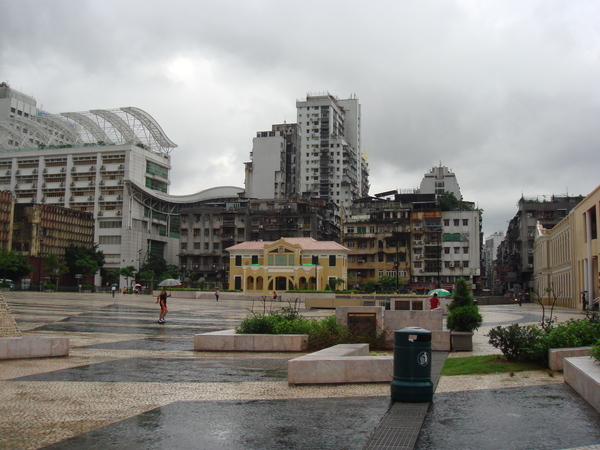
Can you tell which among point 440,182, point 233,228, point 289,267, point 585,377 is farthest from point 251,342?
point 440,182

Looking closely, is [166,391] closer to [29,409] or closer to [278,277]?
[29,409]

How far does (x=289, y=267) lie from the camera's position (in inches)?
3123

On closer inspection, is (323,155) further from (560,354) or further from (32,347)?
(560,354)

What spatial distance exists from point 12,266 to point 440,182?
295 ft

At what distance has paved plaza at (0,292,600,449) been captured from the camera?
6434 mm

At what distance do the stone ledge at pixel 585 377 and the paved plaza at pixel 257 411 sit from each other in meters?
0.14

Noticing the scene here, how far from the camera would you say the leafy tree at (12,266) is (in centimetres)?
A: 7369

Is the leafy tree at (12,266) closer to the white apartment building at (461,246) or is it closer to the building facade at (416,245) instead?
the building facade at (416,245)

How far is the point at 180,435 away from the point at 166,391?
3018 mm

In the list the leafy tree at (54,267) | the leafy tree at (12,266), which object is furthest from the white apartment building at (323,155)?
the leafy tree at (12,266)

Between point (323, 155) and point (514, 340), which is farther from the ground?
point (323, 155)

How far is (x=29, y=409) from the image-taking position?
809cm

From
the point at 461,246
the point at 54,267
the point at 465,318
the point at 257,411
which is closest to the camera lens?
the point at 257,411

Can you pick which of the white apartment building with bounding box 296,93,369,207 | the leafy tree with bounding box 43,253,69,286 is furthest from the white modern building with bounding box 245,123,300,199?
the leafy tree with bounding box 43,253,69,286
